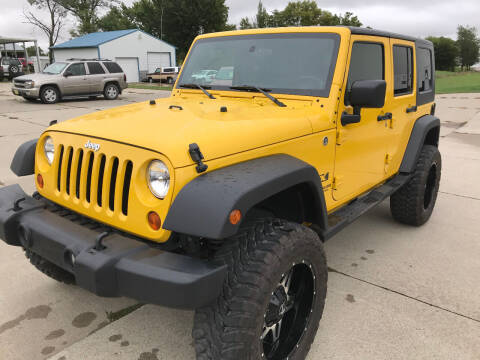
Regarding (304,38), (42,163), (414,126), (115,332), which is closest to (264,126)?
(304,38)

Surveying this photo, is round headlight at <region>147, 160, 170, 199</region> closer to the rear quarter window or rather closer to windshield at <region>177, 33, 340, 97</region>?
windshield at <region>177, 33, 340, 97</region>

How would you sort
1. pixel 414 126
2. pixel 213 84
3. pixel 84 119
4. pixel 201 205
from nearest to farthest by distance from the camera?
pixel 201 205
pixel 84 119
pixel 213 84
pixel 414 126

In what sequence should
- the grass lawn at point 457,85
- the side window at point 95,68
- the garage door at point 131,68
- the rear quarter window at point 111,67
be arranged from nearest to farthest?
the side window at point 95,68, the rear quarter window at point 111,67, the grass lawn at point 457,85, the garage door at point 131,68

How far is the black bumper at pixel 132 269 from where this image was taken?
1.71 metres

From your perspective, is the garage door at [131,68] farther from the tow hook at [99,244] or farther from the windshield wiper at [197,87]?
the tow hook at [99,244]

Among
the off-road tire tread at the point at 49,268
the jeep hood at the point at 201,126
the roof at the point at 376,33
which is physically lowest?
the off-road tire tread at the point at 49,268

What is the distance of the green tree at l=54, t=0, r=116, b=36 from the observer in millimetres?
52516

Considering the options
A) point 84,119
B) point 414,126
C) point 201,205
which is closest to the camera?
point 201,205

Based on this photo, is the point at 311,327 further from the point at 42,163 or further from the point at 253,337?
the point at 42,163

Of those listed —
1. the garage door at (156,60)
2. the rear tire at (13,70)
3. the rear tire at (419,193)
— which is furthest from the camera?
the garage door at (156,60)

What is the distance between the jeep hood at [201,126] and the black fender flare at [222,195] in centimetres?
12

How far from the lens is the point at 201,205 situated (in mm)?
1739

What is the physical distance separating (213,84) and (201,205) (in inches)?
70.0

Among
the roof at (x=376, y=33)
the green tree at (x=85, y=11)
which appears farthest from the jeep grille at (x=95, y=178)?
the green tree at (x=85, y=11)
